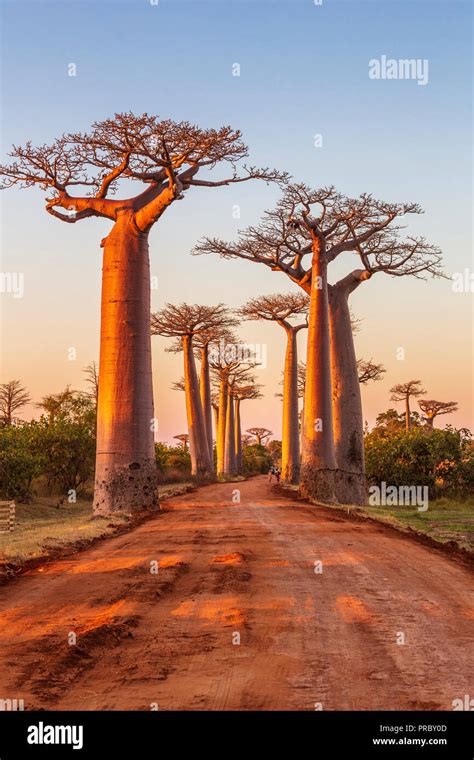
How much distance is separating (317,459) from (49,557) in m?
12.0

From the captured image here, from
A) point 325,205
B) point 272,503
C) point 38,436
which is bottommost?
point 272,503

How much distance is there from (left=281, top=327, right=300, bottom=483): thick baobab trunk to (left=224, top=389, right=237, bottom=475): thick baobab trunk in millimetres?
15119

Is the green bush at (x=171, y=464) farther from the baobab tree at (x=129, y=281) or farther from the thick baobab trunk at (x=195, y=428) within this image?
the baobab tree at (x=129, y=281)

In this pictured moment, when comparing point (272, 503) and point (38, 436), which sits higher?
point (38, 436)

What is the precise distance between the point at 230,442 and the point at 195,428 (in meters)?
16.1

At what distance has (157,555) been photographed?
9.45m

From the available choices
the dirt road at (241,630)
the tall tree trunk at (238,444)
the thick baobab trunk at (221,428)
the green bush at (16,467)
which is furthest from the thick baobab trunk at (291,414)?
the dirt road at (241,630)

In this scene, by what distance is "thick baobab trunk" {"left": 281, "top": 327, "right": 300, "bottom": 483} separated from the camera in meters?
34.8

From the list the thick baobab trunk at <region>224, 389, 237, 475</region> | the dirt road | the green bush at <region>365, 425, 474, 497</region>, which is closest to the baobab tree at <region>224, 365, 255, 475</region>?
the thick baobab trunk at <region>224, 389, 237, 475</region>

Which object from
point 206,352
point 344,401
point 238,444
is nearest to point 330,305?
point 344,401
